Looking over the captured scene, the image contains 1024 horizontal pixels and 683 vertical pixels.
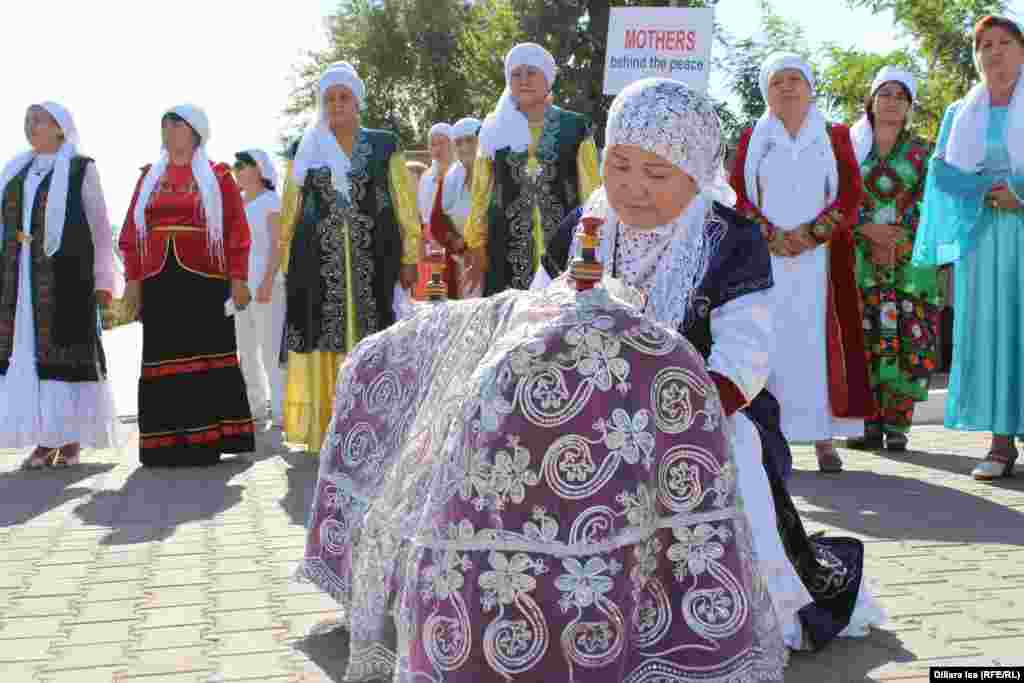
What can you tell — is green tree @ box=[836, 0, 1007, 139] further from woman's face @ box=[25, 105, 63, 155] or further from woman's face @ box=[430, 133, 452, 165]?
woman's face @ box=[25, 105, 63, 155]

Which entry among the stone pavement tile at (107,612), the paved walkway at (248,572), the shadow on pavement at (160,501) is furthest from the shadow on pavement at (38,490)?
the stone pavement tile at (107,612)

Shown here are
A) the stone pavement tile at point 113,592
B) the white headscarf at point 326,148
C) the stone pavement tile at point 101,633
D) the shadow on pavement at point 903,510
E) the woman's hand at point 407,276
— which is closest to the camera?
the stone pavement tile at point 101,633

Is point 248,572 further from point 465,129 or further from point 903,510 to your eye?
point 465,129

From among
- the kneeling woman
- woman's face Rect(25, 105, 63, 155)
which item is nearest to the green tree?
woman's face Rect(25, 105, 63, 155)

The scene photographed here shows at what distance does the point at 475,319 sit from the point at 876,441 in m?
5.86

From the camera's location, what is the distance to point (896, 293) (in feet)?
29.2

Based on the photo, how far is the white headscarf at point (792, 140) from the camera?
7.57 metres

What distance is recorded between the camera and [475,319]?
11.1 feet

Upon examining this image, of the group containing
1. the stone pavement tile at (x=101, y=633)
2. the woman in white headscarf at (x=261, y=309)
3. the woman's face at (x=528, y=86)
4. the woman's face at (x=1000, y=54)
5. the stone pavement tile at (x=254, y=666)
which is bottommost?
the stone pavement tile at (x=101, y=633)

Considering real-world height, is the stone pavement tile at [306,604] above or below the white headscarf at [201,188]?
below

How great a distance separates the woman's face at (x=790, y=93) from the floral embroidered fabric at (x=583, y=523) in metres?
4.89

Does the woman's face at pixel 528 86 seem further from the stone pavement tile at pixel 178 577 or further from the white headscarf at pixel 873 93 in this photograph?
the stone pavement tile at pixel 178 577

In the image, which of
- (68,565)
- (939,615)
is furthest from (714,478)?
(68,565)

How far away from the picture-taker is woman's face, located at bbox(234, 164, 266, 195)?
11211 millimetres
